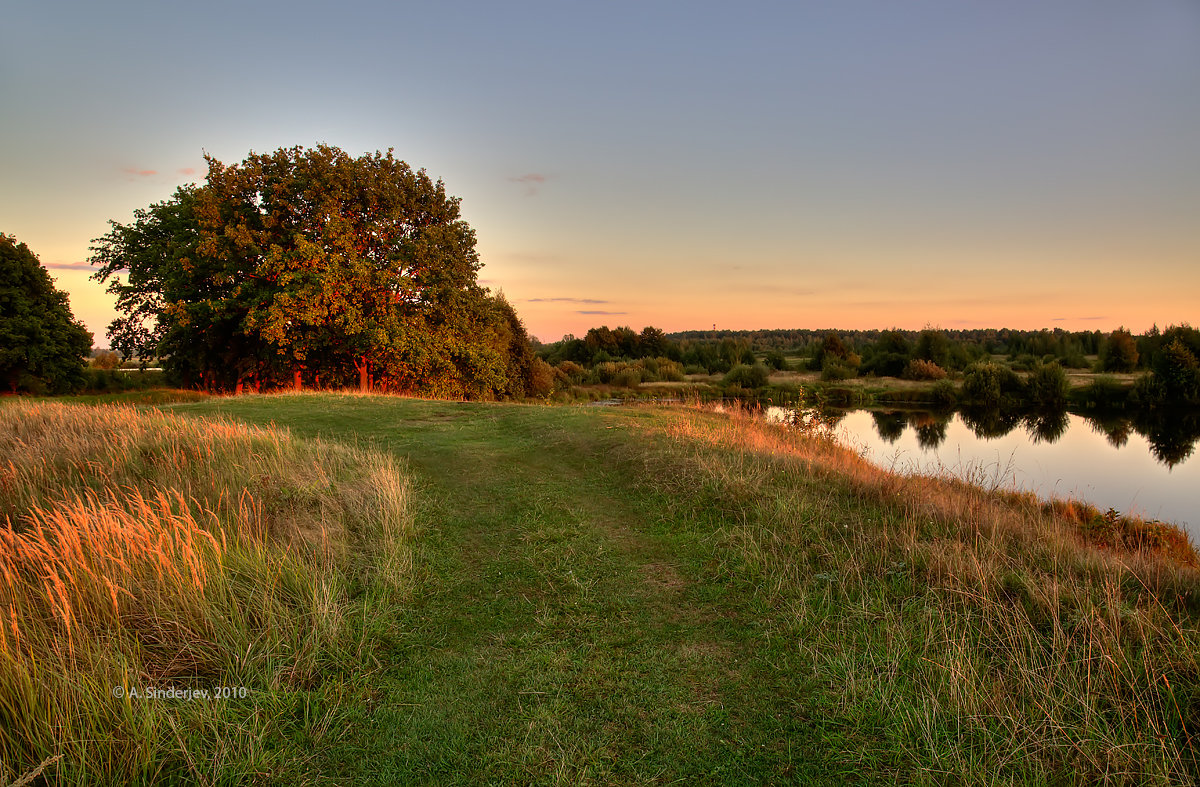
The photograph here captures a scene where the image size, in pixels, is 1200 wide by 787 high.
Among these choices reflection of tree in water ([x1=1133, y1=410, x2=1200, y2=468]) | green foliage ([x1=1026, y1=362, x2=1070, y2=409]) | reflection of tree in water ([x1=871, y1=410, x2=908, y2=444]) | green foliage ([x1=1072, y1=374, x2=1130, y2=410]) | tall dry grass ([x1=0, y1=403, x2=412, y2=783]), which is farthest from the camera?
green foliage ([x1=1026, y1=362, x2=1070, y2=409])

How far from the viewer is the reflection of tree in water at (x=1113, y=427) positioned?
68.5 ft

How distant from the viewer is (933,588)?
15.3 feet

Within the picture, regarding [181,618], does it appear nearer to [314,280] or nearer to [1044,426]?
[314,280]

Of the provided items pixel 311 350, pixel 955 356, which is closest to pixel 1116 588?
pixel 311 350

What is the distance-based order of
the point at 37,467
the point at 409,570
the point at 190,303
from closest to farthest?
the point at 409,570, the point at 37,467, the point at 190,303

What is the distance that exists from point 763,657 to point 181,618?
176 inches

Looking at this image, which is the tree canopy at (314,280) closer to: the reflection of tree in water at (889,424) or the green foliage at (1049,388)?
the reflection of tree in water at (889,424)

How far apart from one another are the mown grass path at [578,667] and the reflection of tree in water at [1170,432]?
67.7 feet

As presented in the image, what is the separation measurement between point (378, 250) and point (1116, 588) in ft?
88.6

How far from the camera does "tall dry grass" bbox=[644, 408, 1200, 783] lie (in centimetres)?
295

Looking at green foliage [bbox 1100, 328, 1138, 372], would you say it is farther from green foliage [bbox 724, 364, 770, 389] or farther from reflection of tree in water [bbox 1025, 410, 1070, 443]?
green foliage [bbox 724, 364, 770, 389]

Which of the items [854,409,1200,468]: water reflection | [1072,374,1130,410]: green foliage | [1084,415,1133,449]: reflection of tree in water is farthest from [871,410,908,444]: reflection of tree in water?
[1072,374,1130,410]: green foliage

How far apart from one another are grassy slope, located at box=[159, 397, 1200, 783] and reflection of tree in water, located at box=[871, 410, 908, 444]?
18.3m

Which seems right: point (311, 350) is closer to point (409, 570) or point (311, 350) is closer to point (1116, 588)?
point (409, 570)
